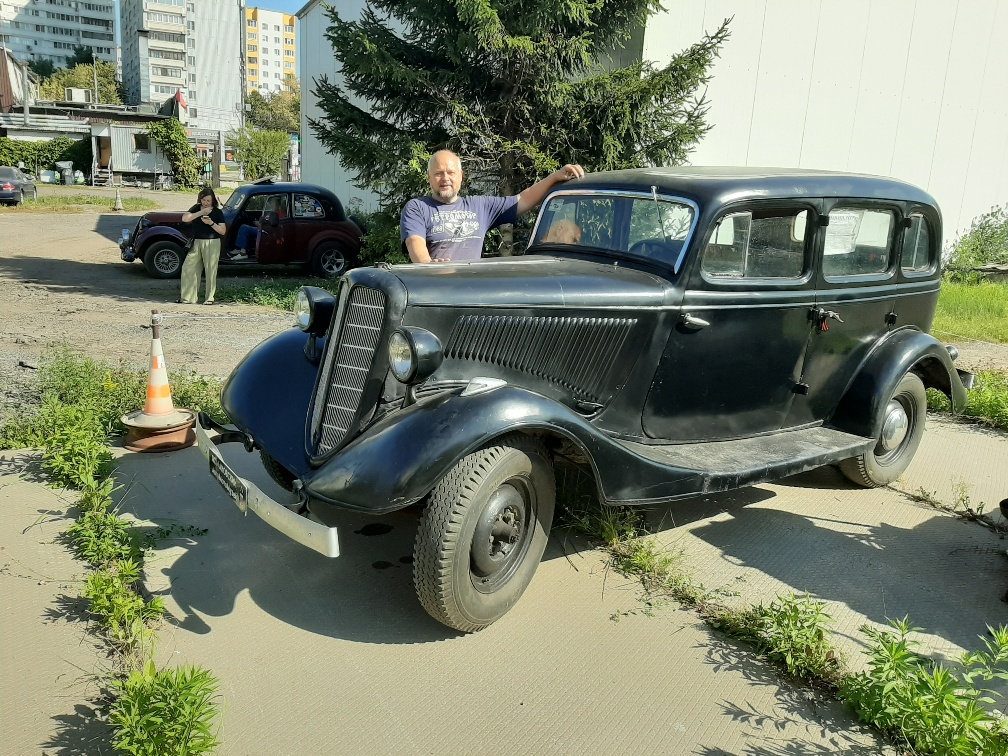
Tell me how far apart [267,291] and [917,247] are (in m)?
8.83

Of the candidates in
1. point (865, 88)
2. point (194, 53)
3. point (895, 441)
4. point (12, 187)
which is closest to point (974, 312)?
point (865, 88)

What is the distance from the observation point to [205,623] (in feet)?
10.7

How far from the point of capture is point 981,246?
1496 cm

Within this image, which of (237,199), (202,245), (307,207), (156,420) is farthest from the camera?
(307,207)

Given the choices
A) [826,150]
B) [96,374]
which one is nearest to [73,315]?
[96,374]

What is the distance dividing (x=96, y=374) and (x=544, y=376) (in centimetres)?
394

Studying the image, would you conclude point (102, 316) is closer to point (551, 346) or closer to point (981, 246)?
point (551, 346)

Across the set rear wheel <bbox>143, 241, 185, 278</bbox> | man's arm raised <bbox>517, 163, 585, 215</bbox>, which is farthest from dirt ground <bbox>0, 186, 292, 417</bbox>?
man's arm raised <bbox>517, 163, 585, 215</bbox>

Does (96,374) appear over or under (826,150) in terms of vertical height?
under

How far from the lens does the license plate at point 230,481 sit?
3.23 metres

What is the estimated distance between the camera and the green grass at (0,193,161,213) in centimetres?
2462

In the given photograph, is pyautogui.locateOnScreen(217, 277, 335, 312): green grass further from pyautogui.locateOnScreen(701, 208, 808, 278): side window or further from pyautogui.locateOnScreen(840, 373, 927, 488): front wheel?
pyautogui.locateOnScreen(840, 373, 927, 488): front wheel

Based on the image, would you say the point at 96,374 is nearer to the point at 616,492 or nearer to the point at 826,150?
the point at 616,492

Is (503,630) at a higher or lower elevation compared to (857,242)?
lower
